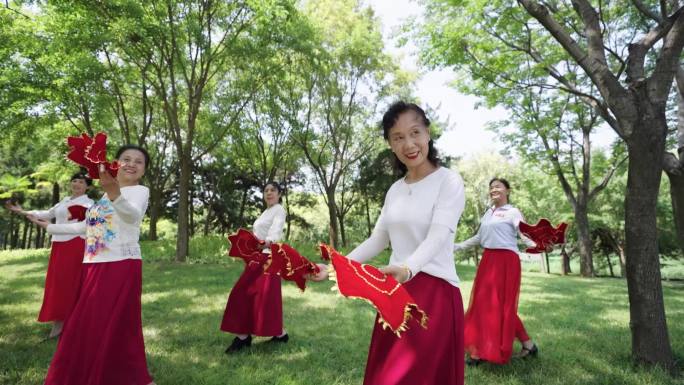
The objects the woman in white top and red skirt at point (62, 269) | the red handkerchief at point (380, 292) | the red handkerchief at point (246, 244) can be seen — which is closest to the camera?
the red handkerchief at point (380, 292)

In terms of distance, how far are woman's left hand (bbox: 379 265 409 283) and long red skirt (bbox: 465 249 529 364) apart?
3.25 metres

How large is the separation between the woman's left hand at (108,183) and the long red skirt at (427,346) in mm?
1942

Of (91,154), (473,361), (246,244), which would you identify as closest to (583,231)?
(473,361)

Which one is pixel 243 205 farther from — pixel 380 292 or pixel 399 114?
pixel 380 292

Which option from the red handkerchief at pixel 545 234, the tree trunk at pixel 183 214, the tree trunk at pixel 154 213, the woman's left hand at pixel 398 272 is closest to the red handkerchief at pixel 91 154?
the woman's left hand at pixel 398 272

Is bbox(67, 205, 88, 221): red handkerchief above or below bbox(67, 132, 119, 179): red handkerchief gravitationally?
below

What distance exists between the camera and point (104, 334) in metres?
2.98

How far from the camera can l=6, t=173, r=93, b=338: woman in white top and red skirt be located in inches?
214

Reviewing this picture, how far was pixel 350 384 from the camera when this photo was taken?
3.89m

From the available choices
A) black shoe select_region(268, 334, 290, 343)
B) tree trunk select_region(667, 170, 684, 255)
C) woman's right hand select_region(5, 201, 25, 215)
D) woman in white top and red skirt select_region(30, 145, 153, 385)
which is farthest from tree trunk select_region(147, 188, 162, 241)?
tree trunk select_region(667, 170, 684, 255)

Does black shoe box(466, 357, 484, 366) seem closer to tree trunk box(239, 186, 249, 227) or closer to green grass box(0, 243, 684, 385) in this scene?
green grass box(0, 243, 684, 385)

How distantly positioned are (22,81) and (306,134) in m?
10.8

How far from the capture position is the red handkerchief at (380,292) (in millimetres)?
1517

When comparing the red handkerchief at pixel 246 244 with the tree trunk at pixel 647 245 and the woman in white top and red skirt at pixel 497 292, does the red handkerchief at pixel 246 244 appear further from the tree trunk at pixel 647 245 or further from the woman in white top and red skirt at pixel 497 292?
the tree trunk at pixel 647 245
